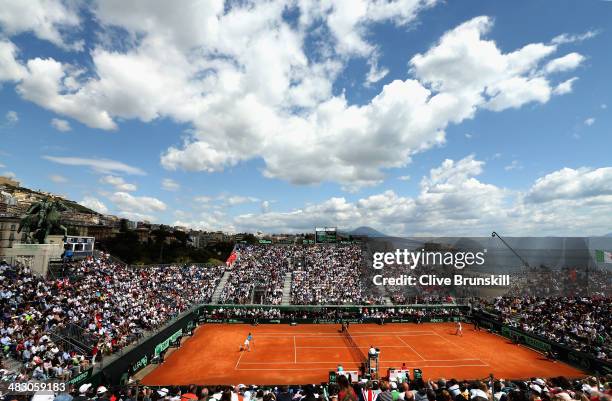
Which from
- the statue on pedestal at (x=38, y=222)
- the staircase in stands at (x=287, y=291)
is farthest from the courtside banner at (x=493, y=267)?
the statue on pedestal at (x=38, y=222)

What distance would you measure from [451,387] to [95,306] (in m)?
24.8

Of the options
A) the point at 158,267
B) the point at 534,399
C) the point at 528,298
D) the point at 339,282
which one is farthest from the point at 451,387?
the point at 158,267

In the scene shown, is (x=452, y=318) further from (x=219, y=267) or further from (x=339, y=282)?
(x=219, y=267)

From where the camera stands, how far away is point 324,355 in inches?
→ 1052

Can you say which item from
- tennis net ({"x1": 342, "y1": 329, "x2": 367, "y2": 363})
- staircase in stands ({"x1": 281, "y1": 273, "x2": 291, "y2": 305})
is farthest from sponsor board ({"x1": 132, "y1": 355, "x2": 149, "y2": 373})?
staircase in stands ({"x1": 281, "y1": 273, "x2": 291, "y2": 305})

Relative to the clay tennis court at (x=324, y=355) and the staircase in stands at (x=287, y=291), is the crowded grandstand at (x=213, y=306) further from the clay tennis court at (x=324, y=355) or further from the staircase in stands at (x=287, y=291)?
the clay tennis court at (x=324, y=355)

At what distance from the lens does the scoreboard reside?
2296 inches

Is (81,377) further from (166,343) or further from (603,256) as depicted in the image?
(603,256)

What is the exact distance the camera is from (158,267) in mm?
42000

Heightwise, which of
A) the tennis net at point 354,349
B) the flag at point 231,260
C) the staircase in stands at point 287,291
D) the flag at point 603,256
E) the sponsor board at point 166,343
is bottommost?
the tennis net at point 354,349

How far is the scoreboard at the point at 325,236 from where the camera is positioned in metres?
58.3

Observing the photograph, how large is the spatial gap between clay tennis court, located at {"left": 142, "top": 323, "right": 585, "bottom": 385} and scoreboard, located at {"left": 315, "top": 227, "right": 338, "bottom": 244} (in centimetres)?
2327

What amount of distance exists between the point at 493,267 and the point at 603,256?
11.4 m

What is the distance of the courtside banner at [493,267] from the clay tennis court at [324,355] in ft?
17.5
